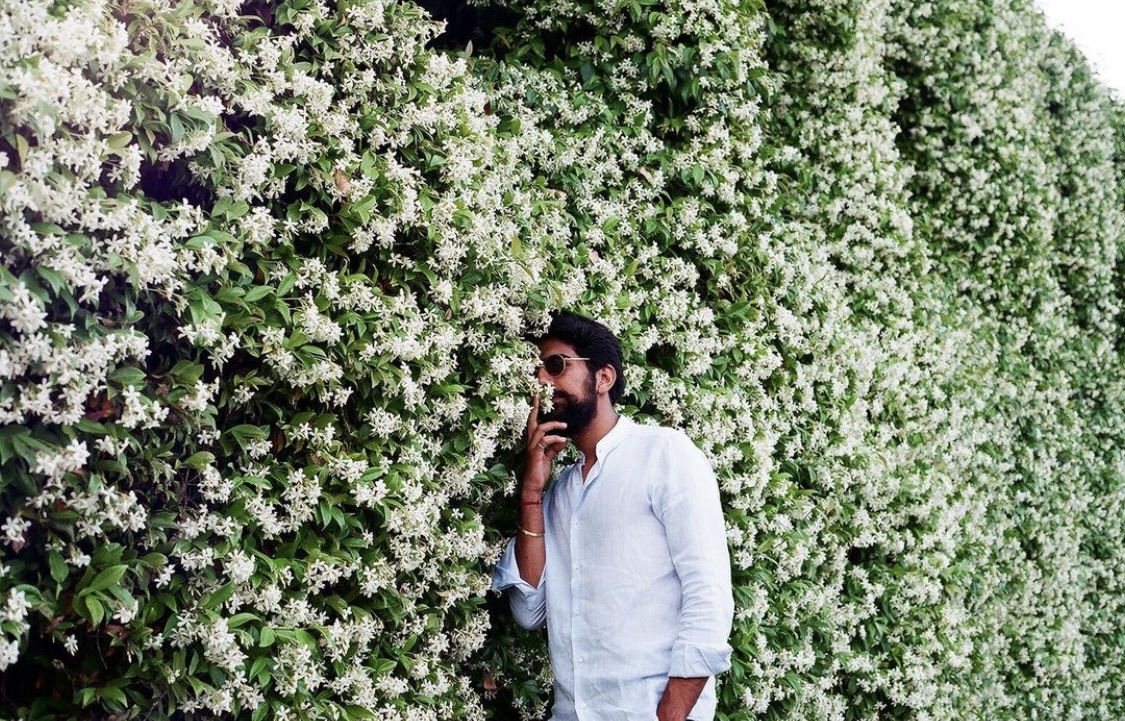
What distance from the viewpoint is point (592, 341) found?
3307mm

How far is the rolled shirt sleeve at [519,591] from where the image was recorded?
3207 mm

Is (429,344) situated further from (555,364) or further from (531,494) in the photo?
(531,494)

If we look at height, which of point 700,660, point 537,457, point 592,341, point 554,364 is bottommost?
point 700,660

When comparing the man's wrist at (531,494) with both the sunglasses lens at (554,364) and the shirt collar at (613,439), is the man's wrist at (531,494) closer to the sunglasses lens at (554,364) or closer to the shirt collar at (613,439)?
the shirt collar at (613,439)

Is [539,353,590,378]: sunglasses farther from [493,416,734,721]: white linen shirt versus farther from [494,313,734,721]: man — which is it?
[493,416,734,721]: white linen shirt

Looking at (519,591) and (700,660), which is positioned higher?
(700,660)

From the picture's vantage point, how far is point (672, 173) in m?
4.51

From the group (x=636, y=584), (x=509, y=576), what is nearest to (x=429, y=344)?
(x=509, y=576)

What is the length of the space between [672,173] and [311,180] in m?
2.14

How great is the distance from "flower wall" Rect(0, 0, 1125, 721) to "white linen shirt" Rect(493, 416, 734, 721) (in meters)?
0.28

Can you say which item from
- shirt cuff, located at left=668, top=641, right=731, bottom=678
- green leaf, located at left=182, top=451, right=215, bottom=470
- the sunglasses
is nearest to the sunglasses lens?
the sunglasses

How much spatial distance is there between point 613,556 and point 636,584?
0.10 m

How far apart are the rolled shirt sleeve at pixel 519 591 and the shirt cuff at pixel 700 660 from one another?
20.7 inches

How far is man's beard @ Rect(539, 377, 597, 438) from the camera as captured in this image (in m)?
3.26
